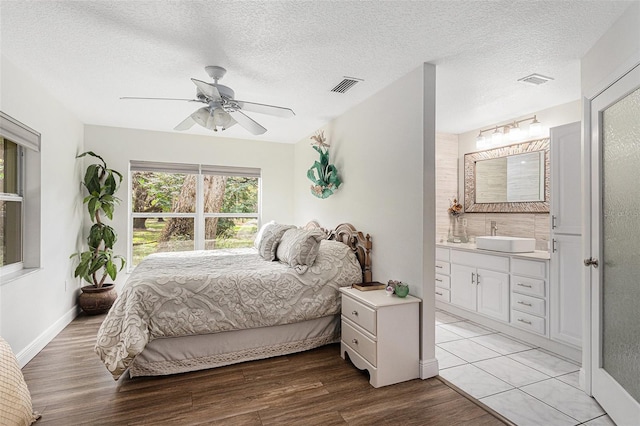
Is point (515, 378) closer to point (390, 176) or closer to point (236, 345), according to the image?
point (390, 176)

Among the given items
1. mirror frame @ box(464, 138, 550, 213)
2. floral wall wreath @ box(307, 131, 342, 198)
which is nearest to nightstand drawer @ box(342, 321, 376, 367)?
floral wall wreath @ box(307, 131, 342, 198)

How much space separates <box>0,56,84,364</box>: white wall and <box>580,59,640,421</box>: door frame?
4.31m

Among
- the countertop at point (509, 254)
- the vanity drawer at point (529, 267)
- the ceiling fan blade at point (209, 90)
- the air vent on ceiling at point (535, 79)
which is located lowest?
the vanity drawer at point (529, 267)

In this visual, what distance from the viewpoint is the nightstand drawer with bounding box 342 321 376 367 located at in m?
2.53

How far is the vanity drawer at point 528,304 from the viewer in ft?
10.4

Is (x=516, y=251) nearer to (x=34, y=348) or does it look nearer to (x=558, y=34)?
(x=558, y=34)

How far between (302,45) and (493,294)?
3.13 meters

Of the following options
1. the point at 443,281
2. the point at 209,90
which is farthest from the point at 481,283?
the point at 209,90

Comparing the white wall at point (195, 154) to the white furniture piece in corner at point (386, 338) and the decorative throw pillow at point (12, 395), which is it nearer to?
the decorative throw pillow at point (12, 395)

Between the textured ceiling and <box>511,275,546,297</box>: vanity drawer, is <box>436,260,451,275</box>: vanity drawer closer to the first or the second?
<box>511,275,546,297</box>: vanity drawer

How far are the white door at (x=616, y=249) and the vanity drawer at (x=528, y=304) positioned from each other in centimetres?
87

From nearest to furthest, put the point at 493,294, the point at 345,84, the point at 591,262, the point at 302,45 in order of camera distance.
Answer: the point at 591,262
the point at 302,45
the point at 345,84
the point at 493,294

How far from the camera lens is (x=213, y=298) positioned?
277cm

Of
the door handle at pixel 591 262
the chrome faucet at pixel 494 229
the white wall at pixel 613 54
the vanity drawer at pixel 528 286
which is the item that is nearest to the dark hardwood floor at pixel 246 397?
the door handle at pixel 591 262
